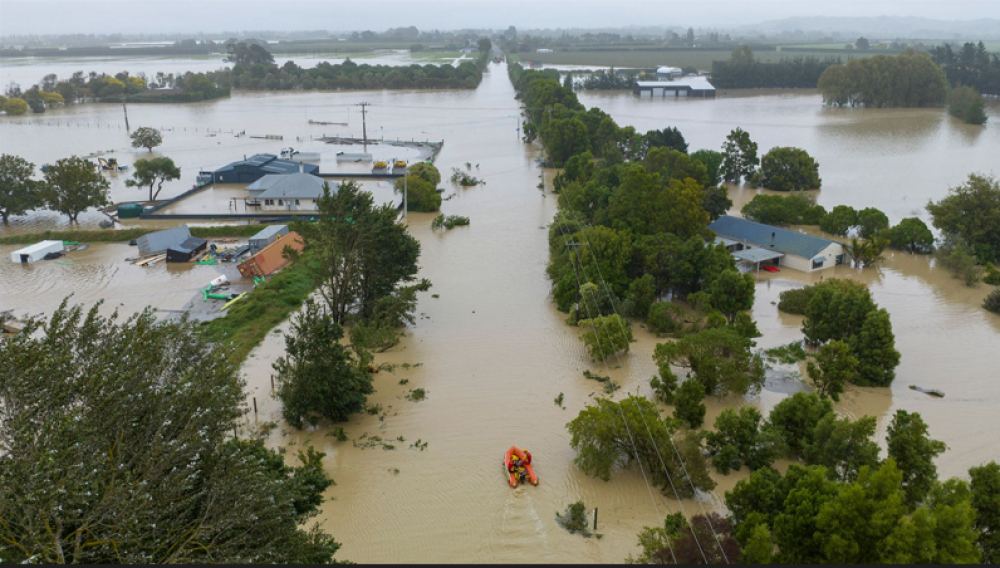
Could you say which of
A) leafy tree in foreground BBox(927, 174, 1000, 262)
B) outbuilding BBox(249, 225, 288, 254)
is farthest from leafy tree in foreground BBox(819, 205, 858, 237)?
outbuilding BBox(249, 225, 288, 254)

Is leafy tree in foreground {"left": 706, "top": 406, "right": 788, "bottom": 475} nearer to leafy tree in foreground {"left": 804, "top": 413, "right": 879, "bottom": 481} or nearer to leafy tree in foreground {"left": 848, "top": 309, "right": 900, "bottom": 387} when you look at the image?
leafy tree in foreground {"left": 804, "top": 413, "right": 879, "bottom": 481}

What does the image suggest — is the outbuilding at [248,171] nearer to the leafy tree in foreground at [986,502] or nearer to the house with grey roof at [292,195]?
the house with grey roof at [292,195]

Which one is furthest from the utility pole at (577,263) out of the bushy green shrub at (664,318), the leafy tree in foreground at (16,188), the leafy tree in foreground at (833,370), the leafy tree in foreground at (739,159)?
the leafy tree in foreground at (16,188)

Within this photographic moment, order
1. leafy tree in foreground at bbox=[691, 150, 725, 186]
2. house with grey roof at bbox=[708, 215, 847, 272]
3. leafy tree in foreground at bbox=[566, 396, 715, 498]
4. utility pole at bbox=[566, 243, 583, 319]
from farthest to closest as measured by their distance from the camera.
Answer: leafy tree in foreground at bbox=[691, 150, 725, 186], house with grey roof at bbox=[708, 215, 847, 272], utility pole at bbox=[566, 243, 583, 319], leafy tree in foreground at bbox=[566, 396, 715, 498]

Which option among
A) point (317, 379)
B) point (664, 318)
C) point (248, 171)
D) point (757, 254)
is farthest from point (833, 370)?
point (248, 171)

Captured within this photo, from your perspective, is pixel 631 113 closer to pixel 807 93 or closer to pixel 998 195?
pixel 807 93
